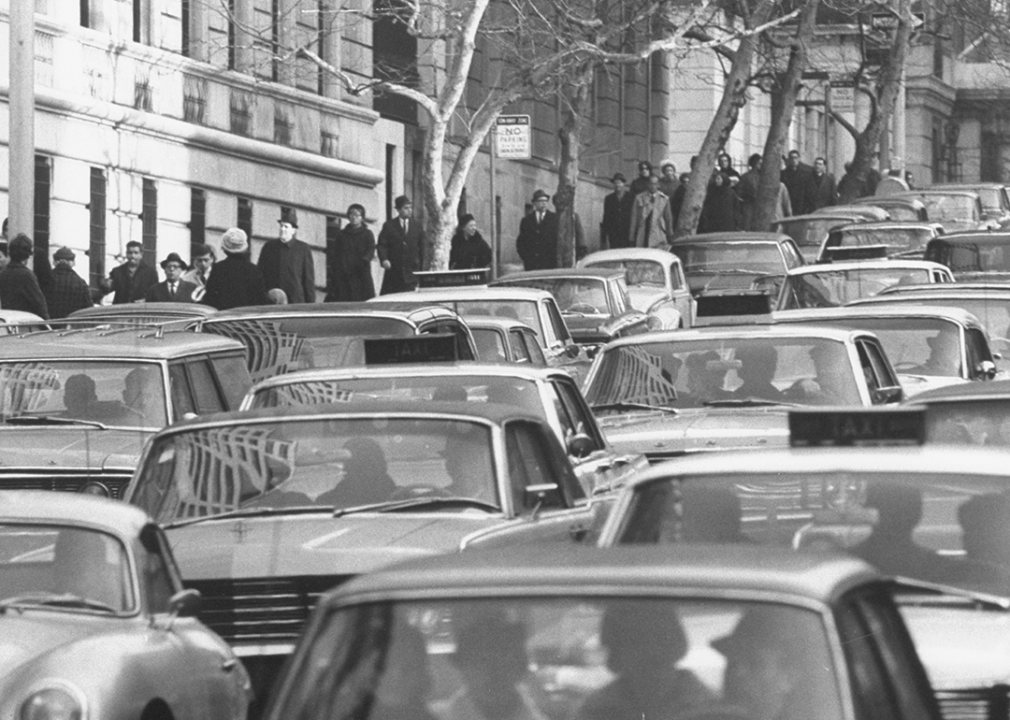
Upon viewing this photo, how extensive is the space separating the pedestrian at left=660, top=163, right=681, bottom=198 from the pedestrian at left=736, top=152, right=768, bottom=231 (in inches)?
80.3

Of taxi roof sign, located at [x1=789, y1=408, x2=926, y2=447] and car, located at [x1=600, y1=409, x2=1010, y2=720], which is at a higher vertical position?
taxi roof sign, located at [x1=789, y1=408, x2=926, y2=447]

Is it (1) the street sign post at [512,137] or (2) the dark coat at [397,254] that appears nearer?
(1) the street sign post at [512,137]

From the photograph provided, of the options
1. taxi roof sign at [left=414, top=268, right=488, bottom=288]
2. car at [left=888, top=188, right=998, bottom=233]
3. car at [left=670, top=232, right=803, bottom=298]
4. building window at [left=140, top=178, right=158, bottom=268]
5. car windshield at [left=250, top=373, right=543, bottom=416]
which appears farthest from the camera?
car at [left=888, top=188, right=998, bottom=233]

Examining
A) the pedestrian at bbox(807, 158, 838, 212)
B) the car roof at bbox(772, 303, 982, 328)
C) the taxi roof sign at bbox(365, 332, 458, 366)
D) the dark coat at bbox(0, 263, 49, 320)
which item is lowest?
the taxi roof sign at bbox(365, 332, 458, 366)

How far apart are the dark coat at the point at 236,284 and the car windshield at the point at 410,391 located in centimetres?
1108

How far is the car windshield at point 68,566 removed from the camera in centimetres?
800

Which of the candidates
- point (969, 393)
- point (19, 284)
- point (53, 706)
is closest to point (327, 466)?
point (969, 393)

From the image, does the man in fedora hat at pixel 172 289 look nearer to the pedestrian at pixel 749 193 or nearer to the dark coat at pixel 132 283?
the dark coat at pixel 132 283

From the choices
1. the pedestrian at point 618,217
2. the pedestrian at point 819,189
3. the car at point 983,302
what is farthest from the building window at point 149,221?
the pedestrian at point 819,189

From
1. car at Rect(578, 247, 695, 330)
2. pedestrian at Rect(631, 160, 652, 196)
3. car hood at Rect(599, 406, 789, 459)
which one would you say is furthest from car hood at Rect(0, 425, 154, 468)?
pedestrian at Rect(631, 160, 652, 196)

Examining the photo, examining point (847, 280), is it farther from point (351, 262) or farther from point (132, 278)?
point (351, 262)

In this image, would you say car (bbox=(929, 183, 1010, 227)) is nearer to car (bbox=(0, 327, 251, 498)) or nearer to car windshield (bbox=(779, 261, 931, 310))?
car windshield (bbox=(779, 261, 931, 310))

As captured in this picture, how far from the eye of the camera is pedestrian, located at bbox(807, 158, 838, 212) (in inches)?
2124

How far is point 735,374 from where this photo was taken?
46.4 ft
